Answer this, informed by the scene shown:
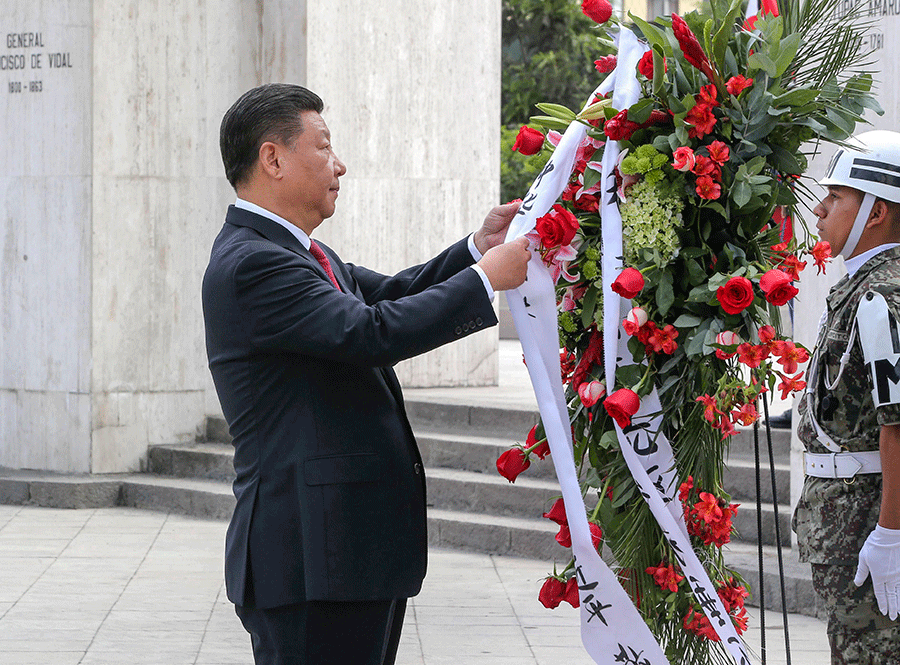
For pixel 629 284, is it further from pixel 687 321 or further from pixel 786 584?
pixel 786 584

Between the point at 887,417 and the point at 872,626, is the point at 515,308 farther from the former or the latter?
the point at 872,626

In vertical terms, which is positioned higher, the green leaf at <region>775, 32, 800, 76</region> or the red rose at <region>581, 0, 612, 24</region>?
the red rose at <region>581, 0, 612, 24</region>

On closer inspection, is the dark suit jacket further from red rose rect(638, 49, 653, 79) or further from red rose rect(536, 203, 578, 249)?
red rose rect(638, 49, 653, 79)

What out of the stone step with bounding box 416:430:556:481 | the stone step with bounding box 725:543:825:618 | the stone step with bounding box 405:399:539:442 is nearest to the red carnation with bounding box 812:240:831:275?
the stone step with bounding box 725:543:825:618

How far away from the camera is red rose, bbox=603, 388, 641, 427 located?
9.30 ft

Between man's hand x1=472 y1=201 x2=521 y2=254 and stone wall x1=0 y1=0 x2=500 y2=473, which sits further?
stone wall x1=0 y1=0 x2=500 y2=473

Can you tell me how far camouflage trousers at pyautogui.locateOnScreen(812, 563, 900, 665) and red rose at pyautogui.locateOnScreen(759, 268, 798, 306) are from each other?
878 mm

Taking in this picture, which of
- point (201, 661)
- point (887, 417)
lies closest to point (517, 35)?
point (201, 661)

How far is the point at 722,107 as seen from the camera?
287 cm

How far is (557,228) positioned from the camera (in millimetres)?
2904

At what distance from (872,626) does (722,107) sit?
1.32 m

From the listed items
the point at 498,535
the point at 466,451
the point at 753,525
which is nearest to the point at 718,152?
the point at 753,525

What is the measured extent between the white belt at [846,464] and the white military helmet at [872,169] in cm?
57

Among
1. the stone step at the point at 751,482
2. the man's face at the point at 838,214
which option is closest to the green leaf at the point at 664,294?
the man's face at the point at 838,214
